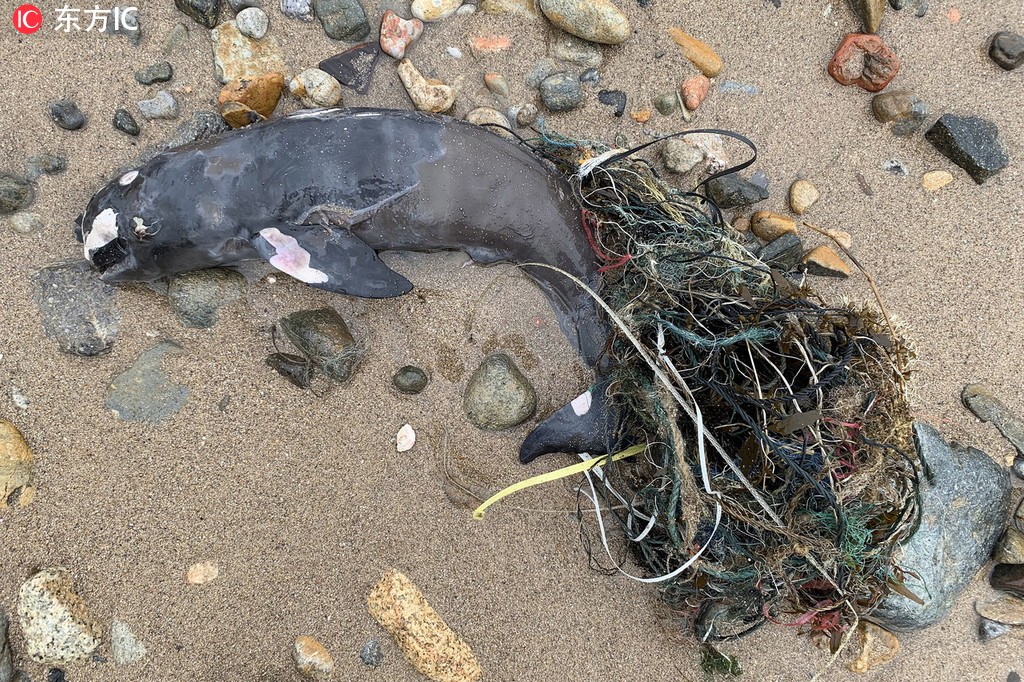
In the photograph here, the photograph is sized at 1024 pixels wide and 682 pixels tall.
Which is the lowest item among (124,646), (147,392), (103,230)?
(124,646)

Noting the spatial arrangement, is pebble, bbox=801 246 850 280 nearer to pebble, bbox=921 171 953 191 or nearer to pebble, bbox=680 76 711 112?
pebble, bbox=921 171 953 191

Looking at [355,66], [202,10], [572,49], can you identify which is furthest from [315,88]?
[572,49]

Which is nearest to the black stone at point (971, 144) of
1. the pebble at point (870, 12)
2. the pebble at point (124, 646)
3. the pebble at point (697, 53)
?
the pebble at point (870, 12)

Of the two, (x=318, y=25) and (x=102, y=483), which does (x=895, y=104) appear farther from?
(x=102, y=483)

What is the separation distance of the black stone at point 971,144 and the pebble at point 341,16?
331 centimetres

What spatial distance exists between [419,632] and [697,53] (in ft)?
11.5

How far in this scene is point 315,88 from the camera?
Result: 363 cm

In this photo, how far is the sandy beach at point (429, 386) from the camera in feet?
11.2

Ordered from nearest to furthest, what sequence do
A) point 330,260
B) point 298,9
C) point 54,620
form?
point 54,620, point 330,260, point 298,9

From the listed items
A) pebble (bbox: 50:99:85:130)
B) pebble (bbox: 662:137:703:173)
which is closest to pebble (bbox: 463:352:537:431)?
pebble (bbox: 662:137:703:173)

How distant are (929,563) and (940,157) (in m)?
2.29

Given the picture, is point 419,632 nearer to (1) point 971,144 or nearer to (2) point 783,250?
(2) point 783,250

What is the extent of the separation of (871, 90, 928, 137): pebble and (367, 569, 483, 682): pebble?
146 inches

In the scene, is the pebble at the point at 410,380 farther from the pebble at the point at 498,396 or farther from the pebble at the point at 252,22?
the pebble at the point at 252,22
